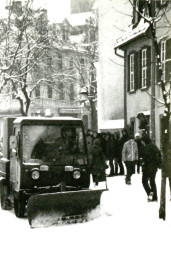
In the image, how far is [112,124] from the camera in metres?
34.7

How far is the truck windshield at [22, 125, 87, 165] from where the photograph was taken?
1264 cm

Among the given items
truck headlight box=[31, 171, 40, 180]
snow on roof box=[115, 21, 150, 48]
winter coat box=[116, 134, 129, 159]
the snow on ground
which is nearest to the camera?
the snow on ground

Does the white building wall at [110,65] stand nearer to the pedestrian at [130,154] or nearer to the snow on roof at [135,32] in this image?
the snow on roof at [135,32]

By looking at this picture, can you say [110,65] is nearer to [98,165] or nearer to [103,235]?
[98,165]

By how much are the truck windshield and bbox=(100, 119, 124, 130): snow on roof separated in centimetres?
1956

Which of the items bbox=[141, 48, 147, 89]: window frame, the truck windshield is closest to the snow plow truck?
the truck windshield

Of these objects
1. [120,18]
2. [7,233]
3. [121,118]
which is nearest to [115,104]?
[121,118]

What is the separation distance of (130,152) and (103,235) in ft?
30.7

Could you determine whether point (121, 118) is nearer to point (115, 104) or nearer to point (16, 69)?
point (115, 104)

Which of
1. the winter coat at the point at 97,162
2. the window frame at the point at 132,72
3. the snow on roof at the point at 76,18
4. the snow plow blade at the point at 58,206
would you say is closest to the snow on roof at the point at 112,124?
the window frame at the point at 132,72

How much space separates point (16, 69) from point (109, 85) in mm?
5959

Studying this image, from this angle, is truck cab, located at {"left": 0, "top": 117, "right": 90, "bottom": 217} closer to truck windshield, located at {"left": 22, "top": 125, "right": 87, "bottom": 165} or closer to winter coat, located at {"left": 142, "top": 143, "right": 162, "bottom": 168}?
truck windshield, located at {"left": 22, "top": 125, "right": 87, "bottom": 165}

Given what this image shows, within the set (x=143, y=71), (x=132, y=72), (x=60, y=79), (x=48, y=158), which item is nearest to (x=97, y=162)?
(x=48, y=158)

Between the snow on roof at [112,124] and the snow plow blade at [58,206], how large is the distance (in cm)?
2049
